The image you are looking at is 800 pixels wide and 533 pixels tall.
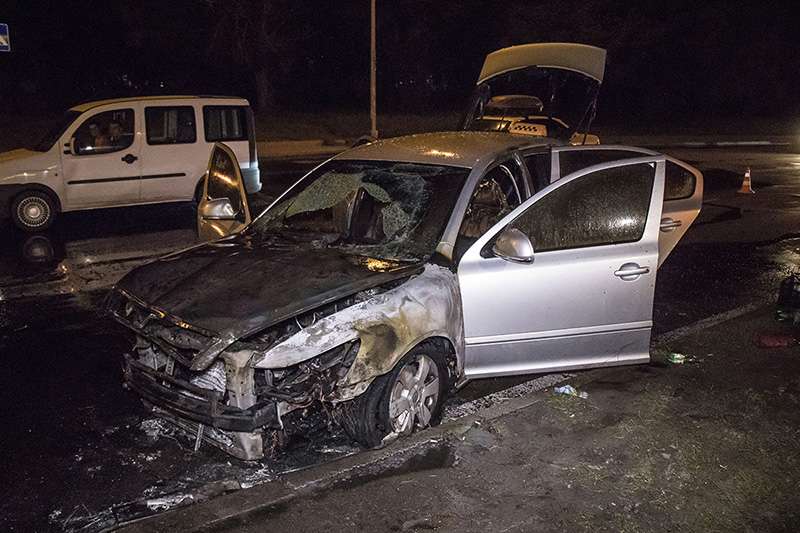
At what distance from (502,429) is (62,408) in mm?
2895

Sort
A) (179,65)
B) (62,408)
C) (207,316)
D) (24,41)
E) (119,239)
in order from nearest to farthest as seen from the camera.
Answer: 1. (207,316)
2. (62,408)
3. (119,239)
4. (24,41)
5. (179,65)

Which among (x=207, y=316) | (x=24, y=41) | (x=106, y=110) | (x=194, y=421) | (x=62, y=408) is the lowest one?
(x=62, y=408)

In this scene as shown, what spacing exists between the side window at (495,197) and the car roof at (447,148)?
0.59 ft

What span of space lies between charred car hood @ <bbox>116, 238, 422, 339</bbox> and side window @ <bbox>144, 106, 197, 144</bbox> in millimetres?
6779

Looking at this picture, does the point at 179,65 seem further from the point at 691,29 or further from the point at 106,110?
the point at 106,110

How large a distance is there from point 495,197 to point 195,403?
2.74 m

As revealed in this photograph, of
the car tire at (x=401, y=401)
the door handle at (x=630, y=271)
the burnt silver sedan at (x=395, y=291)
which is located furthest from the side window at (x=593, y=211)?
the car tire at (x=401, y=401)

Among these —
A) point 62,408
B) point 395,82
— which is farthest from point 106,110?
point 395,82

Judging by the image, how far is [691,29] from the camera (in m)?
43.0

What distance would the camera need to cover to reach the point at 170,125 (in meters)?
11.3

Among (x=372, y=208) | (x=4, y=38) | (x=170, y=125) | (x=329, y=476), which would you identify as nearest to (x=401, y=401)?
(x=329, y=476)

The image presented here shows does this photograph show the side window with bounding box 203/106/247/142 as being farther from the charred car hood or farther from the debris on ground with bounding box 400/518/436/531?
the debris on ground with bounding box 400/518/436/531

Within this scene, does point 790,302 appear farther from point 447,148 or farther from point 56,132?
point 56,132

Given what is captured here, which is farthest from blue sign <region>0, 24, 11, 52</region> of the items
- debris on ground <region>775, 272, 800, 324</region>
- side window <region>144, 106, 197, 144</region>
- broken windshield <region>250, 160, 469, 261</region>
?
debris on ground <region>775, 272, 800, 324</region>
